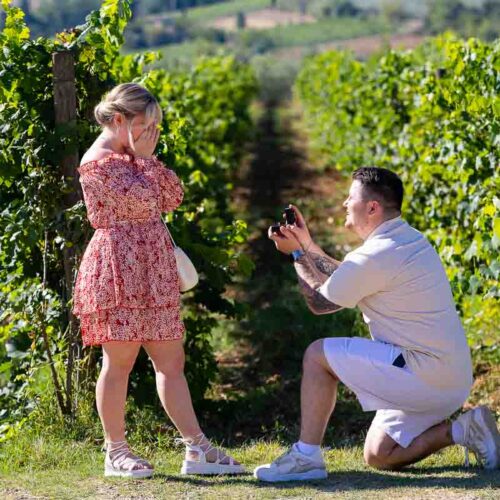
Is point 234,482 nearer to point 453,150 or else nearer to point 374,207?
point 374,207

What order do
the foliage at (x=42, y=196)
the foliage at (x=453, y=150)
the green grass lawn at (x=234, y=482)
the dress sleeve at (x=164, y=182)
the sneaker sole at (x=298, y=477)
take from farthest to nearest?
the foliage at (x=453, y=150), the foliage at (x=42, y=196), the dress sleeve at (x=164, y=182), the sneaker sole at (x=298, y=477), the green grass lawn at (x=234, y=482)

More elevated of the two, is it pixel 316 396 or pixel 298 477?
pixel 316 396

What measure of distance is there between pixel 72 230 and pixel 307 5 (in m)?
88.7

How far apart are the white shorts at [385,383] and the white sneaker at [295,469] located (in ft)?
1.09

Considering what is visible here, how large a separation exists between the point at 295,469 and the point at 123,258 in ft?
3.78

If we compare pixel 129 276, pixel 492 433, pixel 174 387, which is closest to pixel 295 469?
pixel 174 387

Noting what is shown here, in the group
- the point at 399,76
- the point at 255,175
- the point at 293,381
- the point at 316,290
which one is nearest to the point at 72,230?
the point at 316,290

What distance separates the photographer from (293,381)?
7.55 meters

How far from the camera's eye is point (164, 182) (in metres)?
4.77

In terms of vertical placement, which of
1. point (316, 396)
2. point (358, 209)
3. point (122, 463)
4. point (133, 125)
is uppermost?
point (133, 125)

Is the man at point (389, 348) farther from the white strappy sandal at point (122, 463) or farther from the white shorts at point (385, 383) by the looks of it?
the white strappy sandal at point (122, 463)

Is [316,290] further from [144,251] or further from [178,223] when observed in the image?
[178,223]

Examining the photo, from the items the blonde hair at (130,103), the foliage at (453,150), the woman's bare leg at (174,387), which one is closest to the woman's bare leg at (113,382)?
the woman's bare leg at (174,387)

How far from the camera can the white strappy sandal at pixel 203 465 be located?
4750 millimetres
